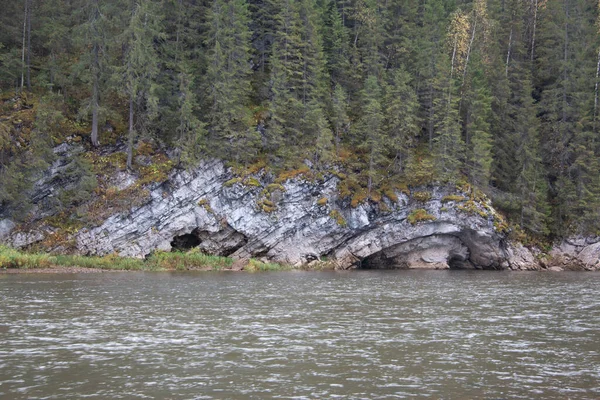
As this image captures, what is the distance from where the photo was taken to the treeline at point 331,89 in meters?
44.9

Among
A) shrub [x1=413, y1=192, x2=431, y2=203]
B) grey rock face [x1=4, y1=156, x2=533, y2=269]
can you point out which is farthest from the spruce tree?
shrub [x1=413, y1=192, x2=431, y2=203]

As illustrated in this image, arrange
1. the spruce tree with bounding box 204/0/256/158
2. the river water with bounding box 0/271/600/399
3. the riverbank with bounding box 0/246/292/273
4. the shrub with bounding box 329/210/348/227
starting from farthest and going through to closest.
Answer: the spruce tree with bounding box 204/0/256/158 → the shrub with bounding box 329/210/348/227 → the riverbank with bounding box 0/246/292/273 → the river water with bounding box 0/271/600/399

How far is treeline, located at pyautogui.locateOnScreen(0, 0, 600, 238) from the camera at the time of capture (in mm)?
44938

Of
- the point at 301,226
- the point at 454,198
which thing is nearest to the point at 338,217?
the point at 301,226

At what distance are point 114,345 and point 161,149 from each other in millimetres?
33573

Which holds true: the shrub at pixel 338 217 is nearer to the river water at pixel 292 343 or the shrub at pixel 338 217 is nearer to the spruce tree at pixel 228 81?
the spruce tree at pixel 228 81

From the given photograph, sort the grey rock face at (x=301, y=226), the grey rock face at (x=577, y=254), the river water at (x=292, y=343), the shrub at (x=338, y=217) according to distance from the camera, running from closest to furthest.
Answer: the river water at (x=292, y=343) → the grey rock face at (x=301, y=226) → the shrub at (x=338, y=217) → the grey rock face at (x=577, y=254)

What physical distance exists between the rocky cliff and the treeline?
227cm

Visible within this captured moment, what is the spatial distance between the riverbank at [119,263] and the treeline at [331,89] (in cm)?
562

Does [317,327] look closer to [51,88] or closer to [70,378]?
[70,378]

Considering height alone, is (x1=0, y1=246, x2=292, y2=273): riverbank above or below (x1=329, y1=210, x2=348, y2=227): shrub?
below

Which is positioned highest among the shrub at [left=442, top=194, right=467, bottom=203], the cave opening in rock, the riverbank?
the shrub at [left=442, top=194, right=467, bottom=203]

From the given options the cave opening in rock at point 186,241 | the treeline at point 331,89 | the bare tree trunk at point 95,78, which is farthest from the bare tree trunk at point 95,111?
the cave opening in rock at point 186,241

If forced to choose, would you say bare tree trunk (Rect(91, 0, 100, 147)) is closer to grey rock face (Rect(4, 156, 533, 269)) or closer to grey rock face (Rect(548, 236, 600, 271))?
grey rock face (Rect(4, 156, 533, 269))
